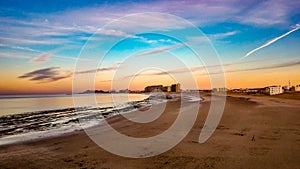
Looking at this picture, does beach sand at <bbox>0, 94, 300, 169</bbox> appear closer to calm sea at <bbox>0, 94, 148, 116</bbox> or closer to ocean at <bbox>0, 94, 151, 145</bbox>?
ocean at <bbox>0, 94, 151, 145</bbox>

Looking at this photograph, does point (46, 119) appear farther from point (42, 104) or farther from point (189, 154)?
point (42, 104)

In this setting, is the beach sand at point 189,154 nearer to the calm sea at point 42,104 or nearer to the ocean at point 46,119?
the ocean at point 46,119

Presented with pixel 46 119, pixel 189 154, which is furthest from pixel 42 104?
pixel 189 154

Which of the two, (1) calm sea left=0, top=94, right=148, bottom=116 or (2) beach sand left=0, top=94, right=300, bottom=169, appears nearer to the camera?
(2) beach sand left=0, top=94, right=300, bottom=169

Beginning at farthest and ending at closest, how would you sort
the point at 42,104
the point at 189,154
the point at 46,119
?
the point at 42,104 < the point at 46,119 < the point at 189,154

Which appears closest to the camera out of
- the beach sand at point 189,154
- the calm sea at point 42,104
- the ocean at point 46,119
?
the beach sand at point 189,154

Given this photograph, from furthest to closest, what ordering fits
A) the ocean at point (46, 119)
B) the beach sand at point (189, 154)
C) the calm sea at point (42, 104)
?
the calm sea at point (42, 104), the ocean at point (46, 119), the beach sand at point (189, 154)

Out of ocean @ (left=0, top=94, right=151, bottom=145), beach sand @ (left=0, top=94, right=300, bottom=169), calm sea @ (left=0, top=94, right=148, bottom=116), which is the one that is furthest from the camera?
calm sea @ (left=0, top=94, right=148, bottom=116)

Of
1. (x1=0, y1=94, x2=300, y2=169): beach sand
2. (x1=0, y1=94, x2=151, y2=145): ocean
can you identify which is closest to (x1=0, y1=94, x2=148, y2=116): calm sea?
(x1=0, y1=94, x2=151, y2=145): ocean

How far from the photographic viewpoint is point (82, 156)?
7.69m

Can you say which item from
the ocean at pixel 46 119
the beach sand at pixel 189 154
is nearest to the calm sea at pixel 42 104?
the ocean at pixel 46 119

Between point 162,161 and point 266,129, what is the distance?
21.6ft

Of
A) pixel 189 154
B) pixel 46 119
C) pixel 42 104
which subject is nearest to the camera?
pixel 189 154

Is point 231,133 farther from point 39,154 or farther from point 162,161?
point 39,154
